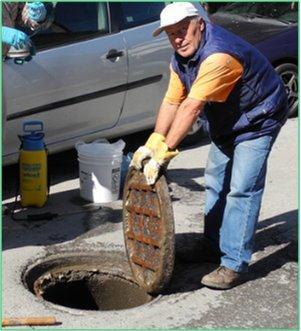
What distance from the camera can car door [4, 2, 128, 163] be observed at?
6008 millimetres

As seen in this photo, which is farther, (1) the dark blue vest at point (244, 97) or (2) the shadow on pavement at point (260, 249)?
(2) the shadow on pavement at point (260, 249)

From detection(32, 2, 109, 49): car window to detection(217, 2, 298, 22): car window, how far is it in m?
2.94

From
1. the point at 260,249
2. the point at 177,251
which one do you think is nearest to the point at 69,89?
the point at 177,251

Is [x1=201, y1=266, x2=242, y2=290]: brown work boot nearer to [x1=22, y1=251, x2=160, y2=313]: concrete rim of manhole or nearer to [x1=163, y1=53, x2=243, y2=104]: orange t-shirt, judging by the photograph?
[x1=22, y1=251, x2=160, y2=313]: concrete rim of manhole

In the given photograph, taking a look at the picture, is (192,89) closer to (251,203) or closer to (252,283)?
(251,203)

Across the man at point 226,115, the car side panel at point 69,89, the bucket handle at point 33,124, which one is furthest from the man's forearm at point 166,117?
the car side panel at point 69,89

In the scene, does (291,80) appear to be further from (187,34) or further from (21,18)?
(187,34)

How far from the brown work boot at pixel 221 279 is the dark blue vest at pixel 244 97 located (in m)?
0.80

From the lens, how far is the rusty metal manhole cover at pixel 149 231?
13.6 feet

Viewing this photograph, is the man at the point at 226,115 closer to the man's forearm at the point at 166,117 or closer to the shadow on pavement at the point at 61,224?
the man's forearm at the point at 166,117

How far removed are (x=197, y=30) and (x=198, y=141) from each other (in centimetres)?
382

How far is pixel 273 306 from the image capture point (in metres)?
4.33

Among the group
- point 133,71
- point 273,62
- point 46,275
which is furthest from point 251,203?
point 273,62

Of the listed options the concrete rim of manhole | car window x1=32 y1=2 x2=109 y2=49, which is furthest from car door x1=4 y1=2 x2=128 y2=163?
the concrete rim of manhole
